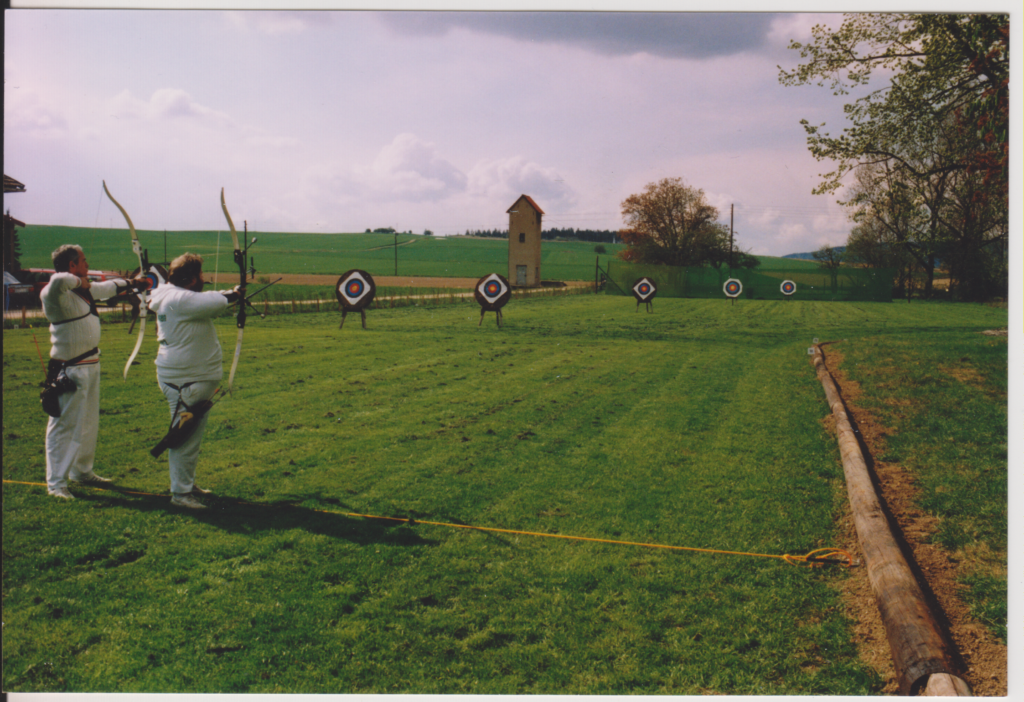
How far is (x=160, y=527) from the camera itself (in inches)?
162

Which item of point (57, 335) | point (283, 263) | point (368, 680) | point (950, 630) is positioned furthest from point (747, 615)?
point (283, 263)

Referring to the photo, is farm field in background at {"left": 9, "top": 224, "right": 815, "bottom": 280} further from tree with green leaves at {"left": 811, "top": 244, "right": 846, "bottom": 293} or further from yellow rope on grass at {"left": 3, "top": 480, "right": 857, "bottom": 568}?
yellow rope on grass at {"left": 3, "top": 480, "right": 857, "bottom": 568}

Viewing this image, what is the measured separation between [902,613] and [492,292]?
15.8m

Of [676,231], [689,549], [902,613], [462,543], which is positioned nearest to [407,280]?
[676,231]

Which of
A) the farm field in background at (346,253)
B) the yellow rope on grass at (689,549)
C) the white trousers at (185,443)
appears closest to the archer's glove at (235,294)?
the white trousers at (185,443)

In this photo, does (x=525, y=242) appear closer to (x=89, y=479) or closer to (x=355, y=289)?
(x=355, y=289)

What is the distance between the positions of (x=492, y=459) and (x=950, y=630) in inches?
137

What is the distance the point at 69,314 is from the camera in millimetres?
4648

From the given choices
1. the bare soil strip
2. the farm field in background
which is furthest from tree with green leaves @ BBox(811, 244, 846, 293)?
the bare soil strip

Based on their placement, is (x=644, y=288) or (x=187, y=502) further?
(x=644, y=288)

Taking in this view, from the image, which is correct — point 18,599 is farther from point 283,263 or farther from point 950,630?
point 283,263

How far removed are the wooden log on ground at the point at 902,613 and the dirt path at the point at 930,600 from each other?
0.25 ft

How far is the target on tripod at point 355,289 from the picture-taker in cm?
1725

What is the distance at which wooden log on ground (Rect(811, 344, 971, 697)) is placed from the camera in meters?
2.65
